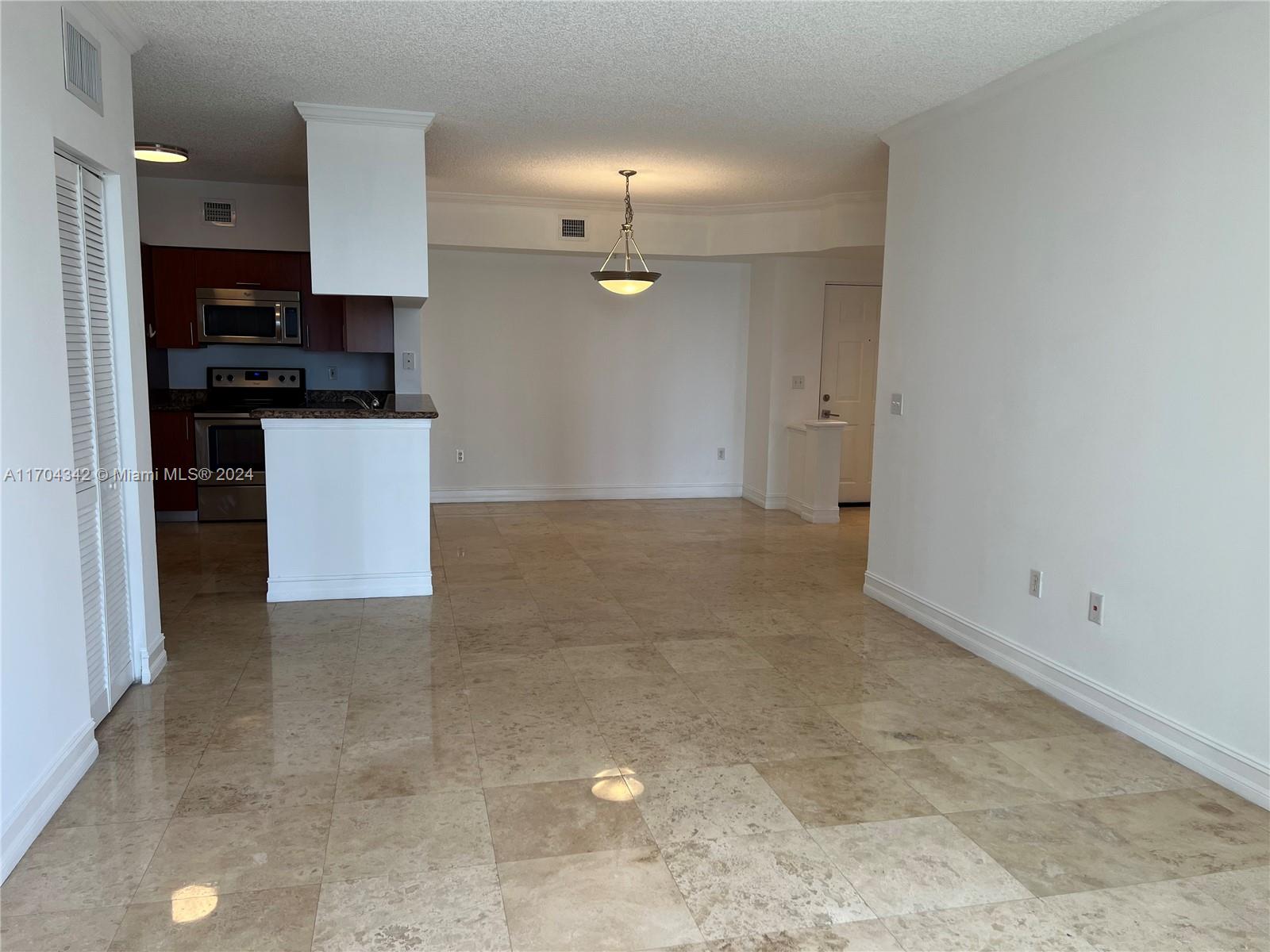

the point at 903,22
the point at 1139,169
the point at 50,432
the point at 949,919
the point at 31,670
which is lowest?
the point at 949,919

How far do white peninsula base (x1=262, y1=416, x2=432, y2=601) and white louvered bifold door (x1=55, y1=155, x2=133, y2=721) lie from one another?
1.20 metres

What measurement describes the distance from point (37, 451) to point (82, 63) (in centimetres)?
137

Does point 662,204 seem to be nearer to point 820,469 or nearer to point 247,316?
point 820,469

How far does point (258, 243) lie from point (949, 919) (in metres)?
6.47

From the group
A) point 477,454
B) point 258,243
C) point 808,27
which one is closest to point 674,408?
point 477,454

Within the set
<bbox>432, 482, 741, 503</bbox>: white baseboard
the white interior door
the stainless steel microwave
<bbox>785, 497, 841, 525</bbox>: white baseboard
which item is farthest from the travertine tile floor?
the white interior door

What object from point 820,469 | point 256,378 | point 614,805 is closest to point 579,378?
point 820,469

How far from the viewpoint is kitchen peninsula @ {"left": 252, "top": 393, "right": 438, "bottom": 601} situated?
4562 mm

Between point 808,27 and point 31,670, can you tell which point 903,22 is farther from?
point 31,670

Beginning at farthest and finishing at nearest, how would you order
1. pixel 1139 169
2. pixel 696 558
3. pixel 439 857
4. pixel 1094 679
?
pixel 696 558 → pixel 1094 679 → pixel 1139 169 → pixel 439 857

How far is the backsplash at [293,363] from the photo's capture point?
22.4 ft

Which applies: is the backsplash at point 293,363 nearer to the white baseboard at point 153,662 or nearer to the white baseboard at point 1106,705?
the white baseboard at point 153,662

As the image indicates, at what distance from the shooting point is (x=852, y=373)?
7.84 m

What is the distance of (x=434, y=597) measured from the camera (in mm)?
4777
